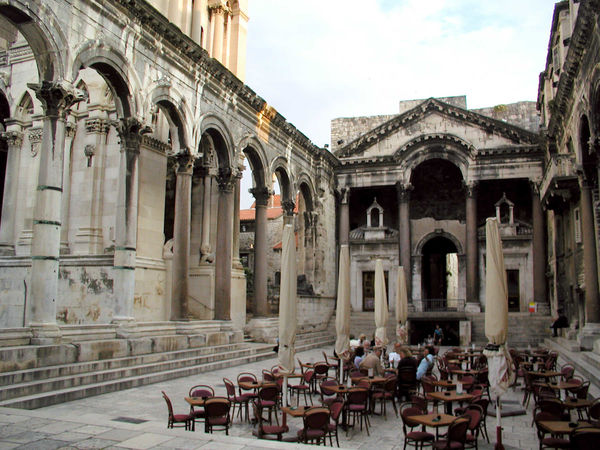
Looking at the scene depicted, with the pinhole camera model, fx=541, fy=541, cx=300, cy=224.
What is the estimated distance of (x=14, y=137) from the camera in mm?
18656

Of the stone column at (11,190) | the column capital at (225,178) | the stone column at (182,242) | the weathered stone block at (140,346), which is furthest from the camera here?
the column capital at (225,178)

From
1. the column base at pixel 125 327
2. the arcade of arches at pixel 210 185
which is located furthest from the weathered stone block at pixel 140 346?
the arcade of arches at pixel 210 185

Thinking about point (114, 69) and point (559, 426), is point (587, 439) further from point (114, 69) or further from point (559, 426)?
point (114, 69)

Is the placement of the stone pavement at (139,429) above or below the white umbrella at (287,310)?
below

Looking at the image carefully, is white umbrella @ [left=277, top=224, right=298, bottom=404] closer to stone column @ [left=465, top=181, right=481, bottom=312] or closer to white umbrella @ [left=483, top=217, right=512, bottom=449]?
white umbrella @ [left=483, top=217, right=512, bottom=449]

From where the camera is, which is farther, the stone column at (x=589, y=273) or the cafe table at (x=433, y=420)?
the stone column at (x=589, y=273)

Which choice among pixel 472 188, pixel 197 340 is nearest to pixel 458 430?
pixel 197 340

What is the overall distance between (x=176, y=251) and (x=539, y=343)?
16.8 m

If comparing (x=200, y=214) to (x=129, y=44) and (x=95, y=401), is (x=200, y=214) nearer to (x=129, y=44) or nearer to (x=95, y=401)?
(x=129, y=44)

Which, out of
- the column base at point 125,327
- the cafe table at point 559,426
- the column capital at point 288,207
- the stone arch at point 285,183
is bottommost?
the cafe table at point 559,426

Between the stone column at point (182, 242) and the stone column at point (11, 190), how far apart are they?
561cm

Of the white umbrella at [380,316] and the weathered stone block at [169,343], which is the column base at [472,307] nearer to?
the white umbrella at [380,316]

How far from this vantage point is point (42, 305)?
36.4 feet

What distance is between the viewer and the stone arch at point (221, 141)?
734 inches
